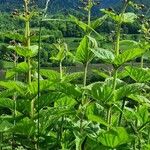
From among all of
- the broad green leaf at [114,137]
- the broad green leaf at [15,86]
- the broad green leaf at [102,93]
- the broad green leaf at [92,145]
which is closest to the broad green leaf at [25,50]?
the broad green leaf at [15,86]

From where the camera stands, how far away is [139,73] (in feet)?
18.1

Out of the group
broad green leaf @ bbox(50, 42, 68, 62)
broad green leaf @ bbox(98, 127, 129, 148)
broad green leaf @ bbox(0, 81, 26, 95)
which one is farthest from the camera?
broad green leaf @ bbox(50, 42, 68, 62)

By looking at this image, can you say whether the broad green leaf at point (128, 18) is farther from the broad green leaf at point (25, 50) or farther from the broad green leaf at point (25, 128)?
the broad green leaf at point (25, 128)

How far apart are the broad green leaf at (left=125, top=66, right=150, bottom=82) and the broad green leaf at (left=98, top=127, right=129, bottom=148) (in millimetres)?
871

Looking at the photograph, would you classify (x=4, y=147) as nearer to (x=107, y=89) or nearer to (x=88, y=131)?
(x=88, y=131)

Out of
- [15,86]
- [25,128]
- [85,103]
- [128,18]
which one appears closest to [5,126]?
[25,128]

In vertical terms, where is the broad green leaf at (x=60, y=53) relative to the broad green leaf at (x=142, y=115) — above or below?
above

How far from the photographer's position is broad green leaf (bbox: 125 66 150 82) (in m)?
5.47

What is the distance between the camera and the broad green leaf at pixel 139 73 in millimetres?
5469


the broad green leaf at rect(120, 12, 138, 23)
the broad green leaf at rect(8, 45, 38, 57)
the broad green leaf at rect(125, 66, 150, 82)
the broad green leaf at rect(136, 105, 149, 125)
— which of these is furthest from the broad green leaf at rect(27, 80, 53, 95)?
the broad green leaf at rect(120, 12, 138, 23)

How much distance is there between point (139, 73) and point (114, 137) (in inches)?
37.8

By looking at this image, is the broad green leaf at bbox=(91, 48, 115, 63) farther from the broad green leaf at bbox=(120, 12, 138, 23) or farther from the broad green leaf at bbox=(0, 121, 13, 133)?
the broad green leaf at bbox=(0, 121, 13, 133)

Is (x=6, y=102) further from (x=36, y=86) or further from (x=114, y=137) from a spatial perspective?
Answer: (x=114, y=137)

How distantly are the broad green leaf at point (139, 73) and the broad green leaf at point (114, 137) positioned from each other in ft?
2.86
